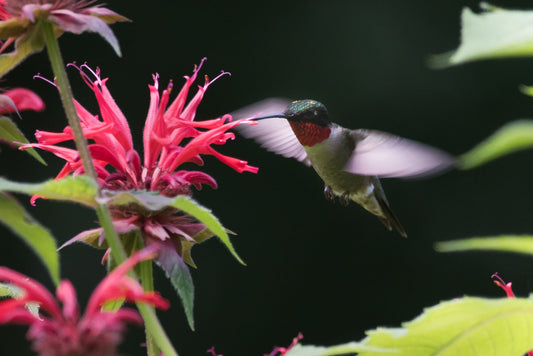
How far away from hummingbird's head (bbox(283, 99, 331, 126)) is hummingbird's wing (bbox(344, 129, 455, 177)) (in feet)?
0.14

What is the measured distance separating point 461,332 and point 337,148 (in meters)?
0.47

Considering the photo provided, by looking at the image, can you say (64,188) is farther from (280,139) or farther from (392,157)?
(280,139)

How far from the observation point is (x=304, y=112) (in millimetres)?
764

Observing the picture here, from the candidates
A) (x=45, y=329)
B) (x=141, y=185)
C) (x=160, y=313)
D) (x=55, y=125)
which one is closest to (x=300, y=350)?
(x=45, y=329)

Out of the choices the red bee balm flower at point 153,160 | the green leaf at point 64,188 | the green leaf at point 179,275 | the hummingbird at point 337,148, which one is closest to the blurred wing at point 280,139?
the hummingbird at point 337,148

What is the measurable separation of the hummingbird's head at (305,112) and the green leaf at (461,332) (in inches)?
17.2

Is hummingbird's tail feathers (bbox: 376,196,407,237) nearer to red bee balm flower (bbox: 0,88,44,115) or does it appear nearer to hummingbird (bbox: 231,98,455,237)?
hummingbird (bbox: 231,98,455,237)

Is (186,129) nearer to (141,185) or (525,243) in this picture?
(141,185)

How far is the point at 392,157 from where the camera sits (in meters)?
0.68

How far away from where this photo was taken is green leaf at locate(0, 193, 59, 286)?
11.4 inches

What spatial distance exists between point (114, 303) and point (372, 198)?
0.45 metres

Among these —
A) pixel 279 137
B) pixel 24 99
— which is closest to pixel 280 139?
pixel 279 137

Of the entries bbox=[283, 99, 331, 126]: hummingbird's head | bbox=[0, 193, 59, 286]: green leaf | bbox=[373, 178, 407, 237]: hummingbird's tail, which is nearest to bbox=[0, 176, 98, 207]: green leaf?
bbox=[0, 193, 59, 286]: green leaf

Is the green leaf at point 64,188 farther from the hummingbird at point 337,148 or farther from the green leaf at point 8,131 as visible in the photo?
the hummingbird at point 337,148
